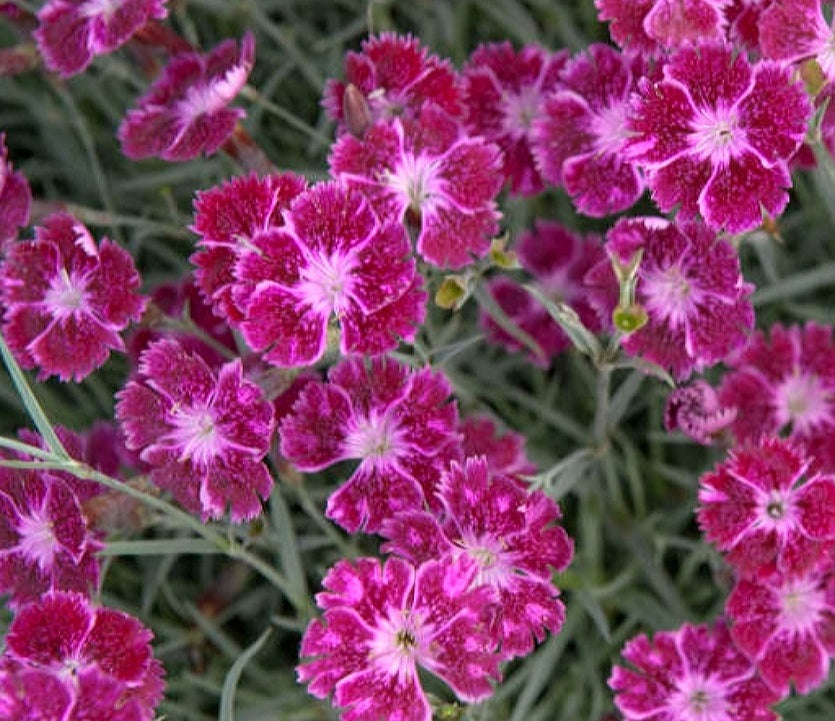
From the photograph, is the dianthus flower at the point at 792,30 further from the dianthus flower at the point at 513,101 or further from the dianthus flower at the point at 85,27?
the dianthus flower at the point at 85,27

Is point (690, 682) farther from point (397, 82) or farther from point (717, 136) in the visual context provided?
point (397, 82)

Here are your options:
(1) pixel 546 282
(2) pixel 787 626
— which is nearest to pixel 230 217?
(1) pixel 546 282

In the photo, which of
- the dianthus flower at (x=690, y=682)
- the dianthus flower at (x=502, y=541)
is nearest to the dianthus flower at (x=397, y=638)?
the dianthus flower at (x=502, y=541)

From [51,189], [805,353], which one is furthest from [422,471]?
[51,189]

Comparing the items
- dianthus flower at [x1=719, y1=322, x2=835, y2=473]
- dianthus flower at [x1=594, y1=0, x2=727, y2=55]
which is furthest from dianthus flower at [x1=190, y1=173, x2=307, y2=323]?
dianthus flower at [x1=719, y1=322, x2=835, y2=473]

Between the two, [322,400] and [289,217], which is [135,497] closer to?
[322,400]

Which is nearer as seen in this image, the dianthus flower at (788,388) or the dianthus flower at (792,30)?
the dianthus flower at (792,30)

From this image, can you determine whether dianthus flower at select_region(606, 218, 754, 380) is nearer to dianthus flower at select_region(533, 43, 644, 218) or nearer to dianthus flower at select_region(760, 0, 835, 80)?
dianthus flower at select_region(533, 43, 644, 218)
